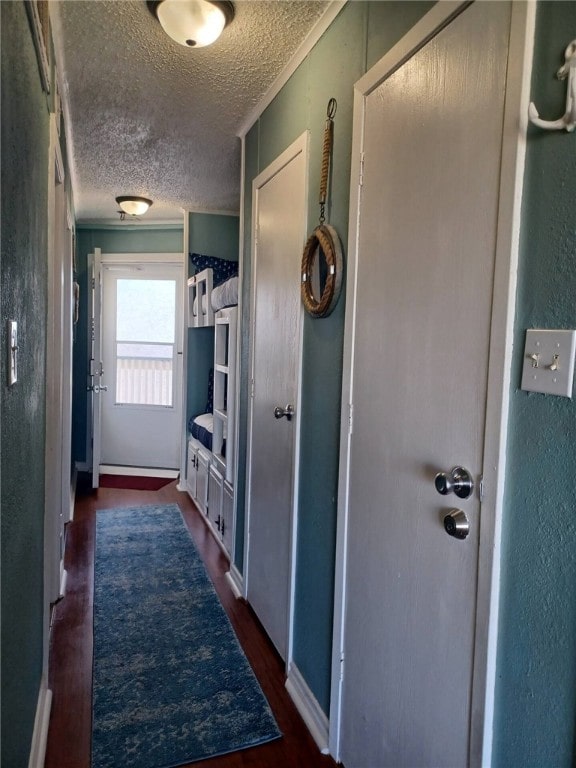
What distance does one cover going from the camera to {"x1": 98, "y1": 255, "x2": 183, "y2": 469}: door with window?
16.8 feet

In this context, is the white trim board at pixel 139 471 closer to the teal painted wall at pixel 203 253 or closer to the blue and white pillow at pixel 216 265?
the teal painted wall at pixel 203 253

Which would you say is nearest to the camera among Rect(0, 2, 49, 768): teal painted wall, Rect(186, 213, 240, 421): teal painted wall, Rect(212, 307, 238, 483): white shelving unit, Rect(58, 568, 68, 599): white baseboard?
Rect(0, 2, 49, 768): teal painted wall

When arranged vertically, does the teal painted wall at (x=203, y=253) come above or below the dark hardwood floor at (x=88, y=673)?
above

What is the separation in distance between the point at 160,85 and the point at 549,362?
6.81 feet

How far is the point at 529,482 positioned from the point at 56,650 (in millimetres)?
2117

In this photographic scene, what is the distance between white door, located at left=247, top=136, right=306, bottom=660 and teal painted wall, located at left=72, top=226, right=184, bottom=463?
271 cm

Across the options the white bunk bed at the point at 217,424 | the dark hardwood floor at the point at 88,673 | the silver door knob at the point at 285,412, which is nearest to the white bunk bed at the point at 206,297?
the white bunk bed at the point at 217,424

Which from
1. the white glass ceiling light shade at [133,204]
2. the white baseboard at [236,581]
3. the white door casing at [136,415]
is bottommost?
the white baseboard at [236,581]

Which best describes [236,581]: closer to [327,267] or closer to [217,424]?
[217,424]

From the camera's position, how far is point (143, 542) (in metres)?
3.40

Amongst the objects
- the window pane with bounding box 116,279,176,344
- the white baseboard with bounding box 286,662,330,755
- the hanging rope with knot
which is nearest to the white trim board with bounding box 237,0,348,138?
the hanging rope with knot

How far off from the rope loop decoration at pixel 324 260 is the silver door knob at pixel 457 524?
0.81 meters

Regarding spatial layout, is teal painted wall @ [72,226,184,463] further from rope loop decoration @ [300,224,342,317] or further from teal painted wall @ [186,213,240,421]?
rope loop decoration @ [300,224,342,317]

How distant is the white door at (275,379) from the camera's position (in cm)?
202
